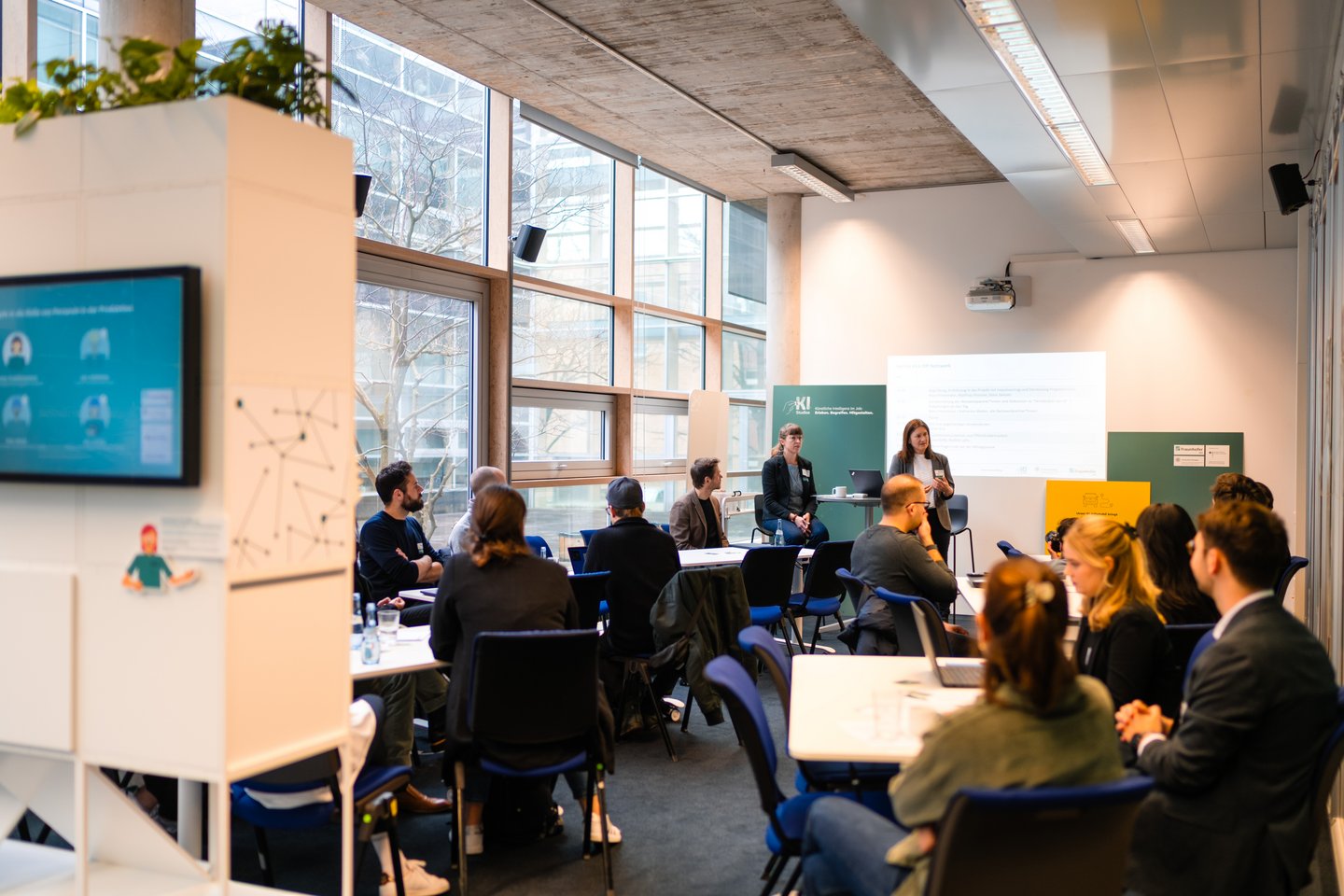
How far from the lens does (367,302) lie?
705 cm

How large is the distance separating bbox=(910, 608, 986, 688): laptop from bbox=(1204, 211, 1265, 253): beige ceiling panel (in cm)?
581

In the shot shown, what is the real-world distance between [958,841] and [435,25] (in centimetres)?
578

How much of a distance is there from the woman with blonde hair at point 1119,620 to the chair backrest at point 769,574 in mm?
3035

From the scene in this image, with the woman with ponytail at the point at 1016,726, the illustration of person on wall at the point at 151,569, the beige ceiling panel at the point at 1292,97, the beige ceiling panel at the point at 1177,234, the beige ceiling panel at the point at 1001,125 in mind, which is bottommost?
the woman with ponytail at the point at 1016,726

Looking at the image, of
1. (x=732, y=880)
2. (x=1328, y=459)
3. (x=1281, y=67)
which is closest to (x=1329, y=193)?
(x=1281, y=67)

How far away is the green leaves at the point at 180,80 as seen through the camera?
259 centimetres

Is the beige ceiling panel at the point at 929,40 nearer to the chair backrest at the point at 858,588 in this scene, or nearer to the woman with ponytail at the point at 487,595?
the chair backrest at the point at 858,588

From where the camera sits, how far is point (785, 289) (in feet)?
35.0

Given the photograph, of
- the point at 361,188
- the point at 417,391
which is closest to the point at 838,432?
the point at 417,391

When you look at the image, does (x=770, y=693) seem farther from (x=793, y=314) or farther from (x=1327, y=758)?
(x=793, y=314)

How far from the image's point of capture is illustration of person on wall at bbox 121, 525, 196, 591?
2504mm

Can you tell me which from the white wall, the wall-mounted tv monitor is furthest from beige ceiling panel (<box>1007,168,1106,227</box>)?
the wall-mounted tv monitor

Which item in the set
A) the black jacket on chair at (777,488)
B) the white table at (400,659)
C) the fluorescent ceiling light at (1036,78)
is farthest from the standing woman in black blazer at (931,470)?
the white table at (400,659)

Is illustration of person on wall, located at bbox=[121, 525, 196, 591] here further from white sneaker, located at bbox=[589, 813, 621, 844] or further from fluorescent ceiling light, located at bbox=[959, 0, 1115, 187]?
fluorescent ceiling light, located at bbox=[959, 0, 1115, 187]
